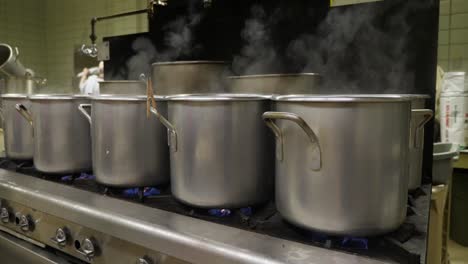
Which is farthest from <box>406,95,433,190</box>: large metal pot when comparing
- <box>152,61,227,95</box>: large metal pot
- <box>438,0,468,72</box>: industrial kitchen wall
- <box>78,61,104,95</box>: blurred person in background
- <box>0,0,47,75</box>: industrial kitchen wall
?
<box>0,0,47,75</box>: industrial kitchen wall

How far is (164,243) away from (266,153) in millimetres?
295

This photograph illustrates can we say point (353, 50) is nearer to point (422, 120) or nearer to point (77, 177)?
point (422, 120)

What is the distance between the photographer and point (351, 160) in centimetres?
63

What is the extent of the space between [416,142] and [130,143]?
73 cm

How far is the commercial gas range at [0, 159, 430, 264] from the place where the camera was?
2.13 feet

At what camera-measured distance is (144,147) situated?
0.96 m

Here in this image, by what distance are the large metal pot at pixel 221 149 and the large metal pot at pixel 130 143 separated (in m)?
0.16

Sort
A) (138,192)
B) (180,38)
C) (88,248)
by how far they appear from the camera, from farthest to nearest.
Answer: (180,38) → (138,192) → (88,248)

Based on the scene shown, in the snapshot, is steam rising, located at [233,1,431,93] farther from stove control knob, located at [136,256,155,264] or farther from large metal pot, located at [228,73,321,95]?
stove control knob, located at [136,256,155,264]

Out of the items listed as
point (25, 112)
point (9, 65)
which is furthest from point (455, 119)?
point (9, 65)

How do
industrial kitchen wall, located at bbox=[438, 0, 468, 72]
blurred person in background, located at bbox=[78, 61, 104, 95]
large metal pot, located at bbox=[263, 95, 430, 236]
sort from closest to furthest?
large metal pot, located at bbox=[263, 95, 430, 236], blurred person in background, located at bbox=[78, 61, 104, 95], industrial kitchen wall, located at bbox=[438, 0, 468, 72]

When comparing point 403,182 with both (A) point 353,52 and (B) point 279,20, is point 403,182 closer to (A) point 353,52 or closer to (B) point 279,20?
(A) point 353,52

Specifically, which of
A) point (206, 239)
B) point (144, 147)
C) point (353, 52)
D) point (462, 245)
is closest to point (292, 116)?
point (206, 239)

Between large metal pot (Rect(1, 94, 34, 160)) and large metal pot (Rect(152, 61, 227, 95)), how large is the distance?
514 mm
